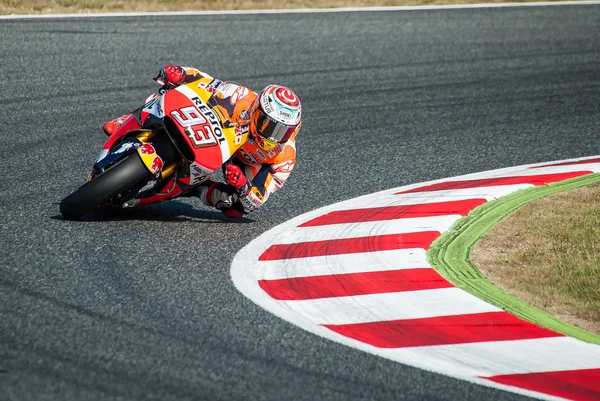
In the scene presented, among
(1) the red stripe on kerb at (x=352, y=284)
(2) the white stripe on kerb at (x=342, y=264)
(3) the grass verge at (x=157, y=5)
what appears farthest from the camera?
(3) the grass verge at (x=157, y=5)

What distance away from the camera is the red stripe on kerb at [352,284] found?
580 centimetres

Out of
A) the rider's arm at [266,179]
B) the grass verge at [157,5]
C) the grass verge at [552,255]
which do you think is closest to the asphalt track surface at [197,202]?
the rider's arm at [266,179]

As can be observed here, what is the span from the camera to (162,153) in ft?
21.8

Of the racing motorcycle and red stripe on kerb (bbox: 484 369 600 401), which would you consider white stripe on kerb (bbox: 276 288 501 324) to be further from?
the racing motorcycle

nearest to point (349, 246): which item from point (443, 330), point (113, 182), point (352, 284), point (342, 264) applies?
point (342, 264)

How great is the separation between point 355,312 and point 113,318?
4.48 feet

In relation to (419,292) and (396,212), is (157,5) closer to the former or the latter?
(396,212)

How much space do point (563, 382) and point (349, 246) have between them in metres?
2.33

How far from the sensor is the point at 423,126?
10.7m

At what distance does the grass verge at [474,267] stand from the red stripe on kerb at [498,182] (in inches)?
5.3

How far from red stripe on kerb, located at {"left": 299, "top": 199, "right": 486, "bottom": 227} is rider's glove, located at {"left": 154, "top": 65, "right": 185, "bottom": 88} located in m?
1.43

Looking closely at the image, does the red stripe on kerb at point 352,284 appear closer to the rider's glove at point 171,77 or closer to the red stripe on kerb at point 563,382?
the red stripe on kerb at point 563,382

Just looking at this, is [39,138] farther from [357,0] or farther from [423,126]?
[357,0]

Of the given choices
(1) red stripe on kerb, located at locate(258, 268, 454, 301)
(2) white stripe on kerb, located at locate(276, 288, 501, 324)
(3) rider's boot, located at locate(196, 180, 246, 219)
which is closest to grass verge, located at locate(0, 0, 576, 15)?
(3) rider's boot, located at locate(196, 180, 246, 219)
